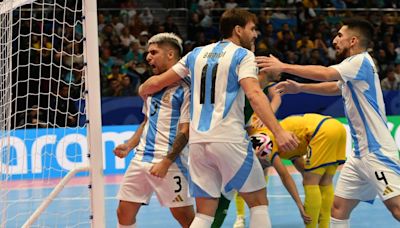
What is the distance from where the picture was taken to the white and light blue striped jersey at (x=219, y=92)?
4.66m

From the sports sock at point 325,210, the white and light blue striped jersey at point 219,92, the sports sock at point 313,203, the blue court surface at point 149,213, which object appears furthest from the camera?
the blue court surface at point 149,213

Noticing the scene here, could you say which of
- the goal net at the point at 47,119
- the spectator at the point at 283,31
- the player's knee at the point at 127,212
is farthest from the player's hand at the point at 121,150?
the spectator at the point at 283,31

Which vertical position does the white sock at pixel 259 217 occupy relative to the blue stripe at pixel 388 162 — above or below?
below

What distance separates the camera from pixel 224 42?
4840 millimetres

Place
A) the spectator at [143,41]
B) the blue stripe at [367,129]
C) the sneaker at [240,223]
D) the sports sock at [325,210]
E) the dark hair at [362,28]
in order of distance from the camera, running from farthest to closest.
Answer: the spectator at [143,41]
the sneaker at [240,223]
the sports sock at [325,210]
the dark hair at [362,28]
the blue stripe at [367,129]

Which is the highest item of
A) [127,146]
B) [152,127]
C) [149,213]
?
[152,127]

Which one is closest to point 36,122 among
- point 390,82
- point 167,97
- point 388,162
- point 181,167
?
point 167,97

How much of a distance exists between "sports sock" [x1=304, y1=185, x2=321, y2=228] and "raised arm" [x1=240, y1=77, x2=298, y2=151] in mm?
1985

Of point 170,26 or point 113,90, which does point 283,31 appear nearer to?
point 170,26

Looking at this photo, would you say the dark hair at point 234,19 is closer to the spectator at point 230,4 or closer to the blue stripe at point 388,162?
the blue stripe at point 388,162

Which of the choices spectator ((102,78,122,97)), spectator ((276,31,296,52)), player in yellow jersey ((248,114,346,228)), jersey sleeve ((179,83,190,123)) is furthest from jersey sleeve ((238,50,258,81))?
spectator ((276,31,296,52))

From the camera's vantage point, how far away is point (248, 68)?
459cm

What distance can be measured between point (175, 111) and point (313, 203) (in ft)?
5.46

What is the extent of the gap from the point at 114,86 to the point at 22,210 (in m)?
4.86
